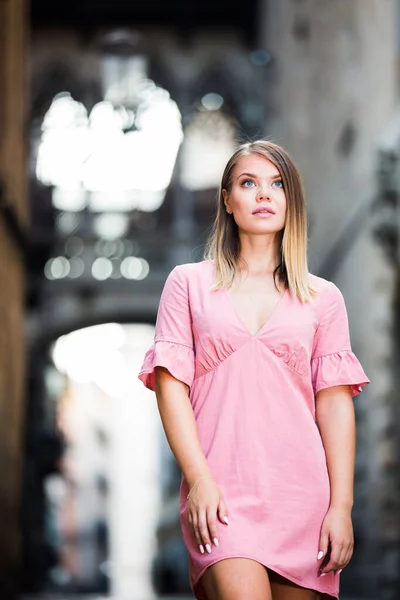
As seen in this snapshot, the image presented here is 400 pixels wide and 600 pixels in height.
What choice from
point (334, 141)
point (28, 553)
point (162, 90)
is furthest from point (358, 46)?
point (162, 90)

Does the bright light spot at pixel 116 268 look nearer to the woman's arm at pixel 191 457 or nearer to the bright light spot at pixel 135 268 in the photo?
the bright light spot at pixel 135 268

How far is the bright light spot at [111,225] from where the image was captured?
2739 cm

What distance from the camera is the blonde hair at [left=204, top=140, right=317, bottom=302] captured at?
118 inches

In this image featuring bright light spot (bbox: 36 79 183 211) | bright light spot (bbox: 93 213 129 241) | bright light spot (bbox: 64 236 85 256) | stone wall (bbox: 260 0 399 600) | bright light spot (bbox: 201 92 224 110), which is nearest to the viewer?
stone wall (bbox: 260 0 399 600)

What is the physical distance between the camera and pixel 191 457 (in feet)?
9.23

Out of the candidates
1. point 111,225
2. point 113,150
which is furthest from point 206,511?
point 113,150

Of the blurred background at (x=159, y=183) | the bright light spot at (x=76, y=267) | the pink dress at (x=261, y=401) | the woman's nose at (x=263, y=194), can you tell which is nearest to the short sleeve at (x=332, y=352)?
the pink dress at (x=261, y=401)

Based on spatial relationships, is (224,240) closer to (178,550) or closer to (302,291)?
(302,291)

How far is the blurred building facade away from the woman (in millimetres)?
10339

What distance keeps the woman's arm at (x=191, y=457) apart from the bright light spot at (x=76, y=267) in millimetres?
24084

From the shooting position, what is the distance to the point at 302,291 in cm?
299

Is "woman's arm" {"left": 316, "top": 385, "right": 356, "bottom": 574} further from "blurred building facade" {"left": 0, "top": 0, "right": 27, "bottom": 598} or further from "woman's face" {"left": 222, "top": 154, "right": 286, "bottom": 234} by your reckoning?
"blurred building facade" {"left": 0, "top": 0, "right": 27, "bottom": 598}

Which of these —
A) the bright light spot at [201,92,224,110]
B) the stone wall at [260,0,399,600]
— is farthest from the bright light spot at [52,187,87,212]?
the stone wall at [260,0,399,600]

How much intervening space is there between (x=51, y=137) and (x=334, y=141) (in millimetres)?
11568
